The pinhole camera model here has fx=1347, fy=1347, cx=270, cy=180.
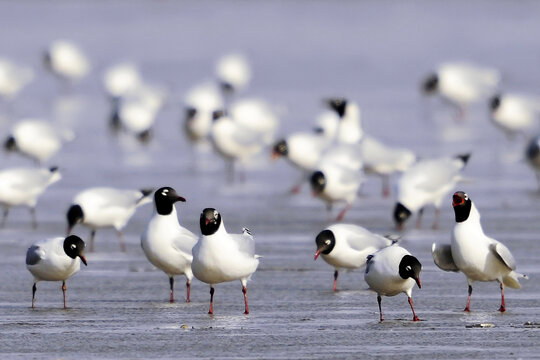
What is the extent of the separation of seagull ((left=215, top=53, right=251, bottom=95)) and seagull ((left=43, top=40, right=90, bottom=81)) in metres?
3.52

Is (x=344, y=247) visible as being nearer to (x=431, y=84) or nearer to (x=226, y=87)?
(x=431, y=84)

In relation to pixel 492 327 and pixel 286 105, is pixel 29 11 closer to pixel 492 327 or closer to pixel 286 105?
pixel 286 105

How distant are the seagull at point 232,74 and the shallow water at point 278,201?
54 cm

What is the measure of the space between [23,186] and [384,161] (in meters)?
4.75

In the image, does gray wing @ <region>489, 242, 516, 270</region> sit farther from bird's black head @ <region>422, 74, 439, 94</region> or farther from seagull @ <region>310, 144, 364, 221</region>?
bird's black head @ <region>422, 74, 439, 94</region>

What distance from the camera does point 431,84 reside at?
26.1 meters

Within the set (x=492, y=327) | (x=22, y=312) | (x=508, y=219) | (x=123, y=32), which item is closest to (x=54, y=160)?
(x=508, y=219)

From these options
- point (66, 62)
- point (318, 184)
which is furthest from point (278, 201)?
point (66, 62)

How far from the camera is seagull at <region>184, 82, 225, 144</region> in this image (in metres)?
21.1

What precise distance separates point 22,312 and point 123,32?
3262 cm

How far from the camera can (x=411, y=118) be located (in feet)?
81.1

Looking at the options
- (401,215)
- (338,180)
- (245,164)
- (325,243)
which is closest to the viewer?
(325,243)

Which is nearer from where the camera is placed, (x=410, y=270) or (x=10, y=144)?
(x=410, y=270)

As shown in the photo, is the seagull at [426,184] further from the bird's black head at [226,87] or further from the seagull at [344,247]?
the bird's black head at [226,87]
